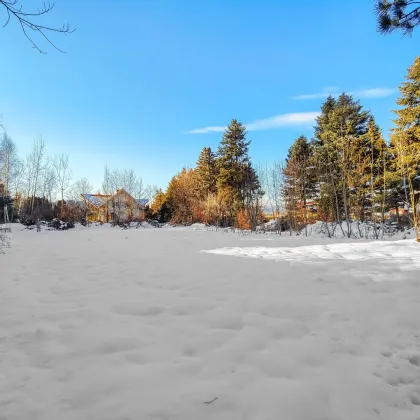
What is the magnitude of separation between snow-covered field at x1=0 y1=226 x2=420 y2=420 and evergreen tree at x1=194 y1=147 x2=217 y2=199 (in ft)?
74.3

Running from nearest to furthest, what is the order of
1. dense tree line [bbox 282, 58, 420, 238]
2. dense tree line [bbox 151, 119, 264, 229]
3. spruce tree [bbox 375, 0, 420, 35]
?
1. spruce tree [bbox 375, 0, 420, 35]
2. dense tree line [bbox 282, 58, 420, 238]
3. dense tree line [bbox 151, 119, 264, 229]

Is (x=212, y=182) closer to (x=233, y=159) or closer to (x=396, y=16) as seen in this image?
(x=233, y=159)

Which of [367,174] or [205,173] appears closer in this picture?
[367,174]

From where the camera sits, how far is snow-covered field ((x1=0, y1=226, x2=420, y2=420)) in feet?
3.65

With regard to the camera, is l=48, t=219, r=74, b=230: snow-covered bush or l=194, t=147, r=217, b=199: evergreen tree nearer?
l=48, t=219, r=74, b=230: snow-covered bush

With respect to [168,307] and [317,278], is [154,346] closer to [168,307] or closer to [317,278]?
[168,307]

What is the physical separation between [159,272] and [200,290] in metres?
1.02

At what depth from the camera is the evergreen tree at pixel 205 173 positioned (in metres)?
26.1

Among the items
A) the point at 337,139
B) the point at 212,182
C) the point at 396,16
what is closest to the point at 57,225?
the point at 212,182

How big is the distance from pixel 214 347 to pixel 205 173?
25693 millimetres

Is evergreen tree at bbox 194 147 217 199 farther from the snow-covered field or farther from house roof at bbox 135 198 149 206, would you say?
the snow-covered field

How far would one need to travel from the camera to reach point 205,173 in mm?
A: 26844

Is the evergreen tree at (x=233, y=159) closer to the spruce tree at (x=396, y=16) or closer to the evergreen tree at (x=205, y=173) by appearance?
the evergreen tree at (x=205, y=173)

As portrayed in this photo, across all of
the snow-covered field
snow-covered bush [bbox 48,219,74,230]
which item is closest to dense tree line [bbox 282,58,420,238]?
the snow-covered field
